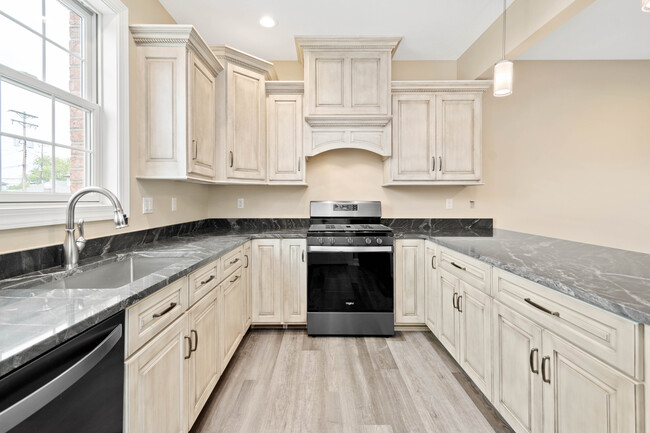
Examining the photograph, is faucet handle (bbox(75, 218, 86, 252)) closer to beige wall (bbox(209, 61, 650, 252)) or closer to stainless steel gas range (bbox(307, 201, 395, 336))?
stainless steel gas range (bbox(307, 201, 395, 336))

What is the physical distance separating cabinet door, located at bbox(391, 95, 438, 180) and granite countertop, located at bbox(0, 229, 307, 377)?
2093 millimetres

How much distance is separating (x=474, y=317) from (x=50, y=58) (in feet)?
9.07

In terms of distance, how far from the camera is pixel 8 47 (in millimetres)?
1300

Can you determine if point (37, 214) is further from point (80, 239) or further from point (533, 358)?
point (533, 358)

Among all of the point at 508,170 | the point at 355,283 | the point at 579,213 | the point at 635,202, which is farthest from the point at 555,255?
the point at 635,202

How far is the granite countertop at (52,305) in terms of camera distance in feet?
2.14

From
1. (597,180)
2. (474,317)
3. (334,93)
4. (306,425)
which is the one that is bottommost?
(306,425)

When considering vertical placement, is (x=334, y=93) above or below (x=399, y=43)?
below

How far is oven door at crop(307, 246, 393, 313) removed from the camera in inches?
Answer: 103

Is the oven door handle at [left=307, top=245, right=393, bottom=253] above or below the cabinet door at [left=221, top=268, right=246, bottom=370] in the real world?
above

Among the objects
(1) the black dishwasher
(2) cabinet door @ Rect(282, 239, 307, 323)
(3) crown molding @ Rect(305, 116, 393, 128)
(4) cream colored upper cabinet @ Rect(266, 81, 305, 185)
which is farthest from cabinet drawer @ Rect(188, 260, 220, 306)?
(3) crown molding @ Rect(305, 116, 393, 128)

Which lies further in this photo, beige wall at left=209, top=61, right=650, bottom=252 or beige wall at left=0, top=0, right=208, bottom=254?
beige wall at left=209, top=61, right=650, bottom=252

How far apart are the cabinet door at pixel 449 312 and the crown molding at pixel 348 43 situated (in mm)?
2089

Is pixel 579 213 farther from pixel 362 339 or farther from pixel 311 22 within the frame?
pixel 311 22
